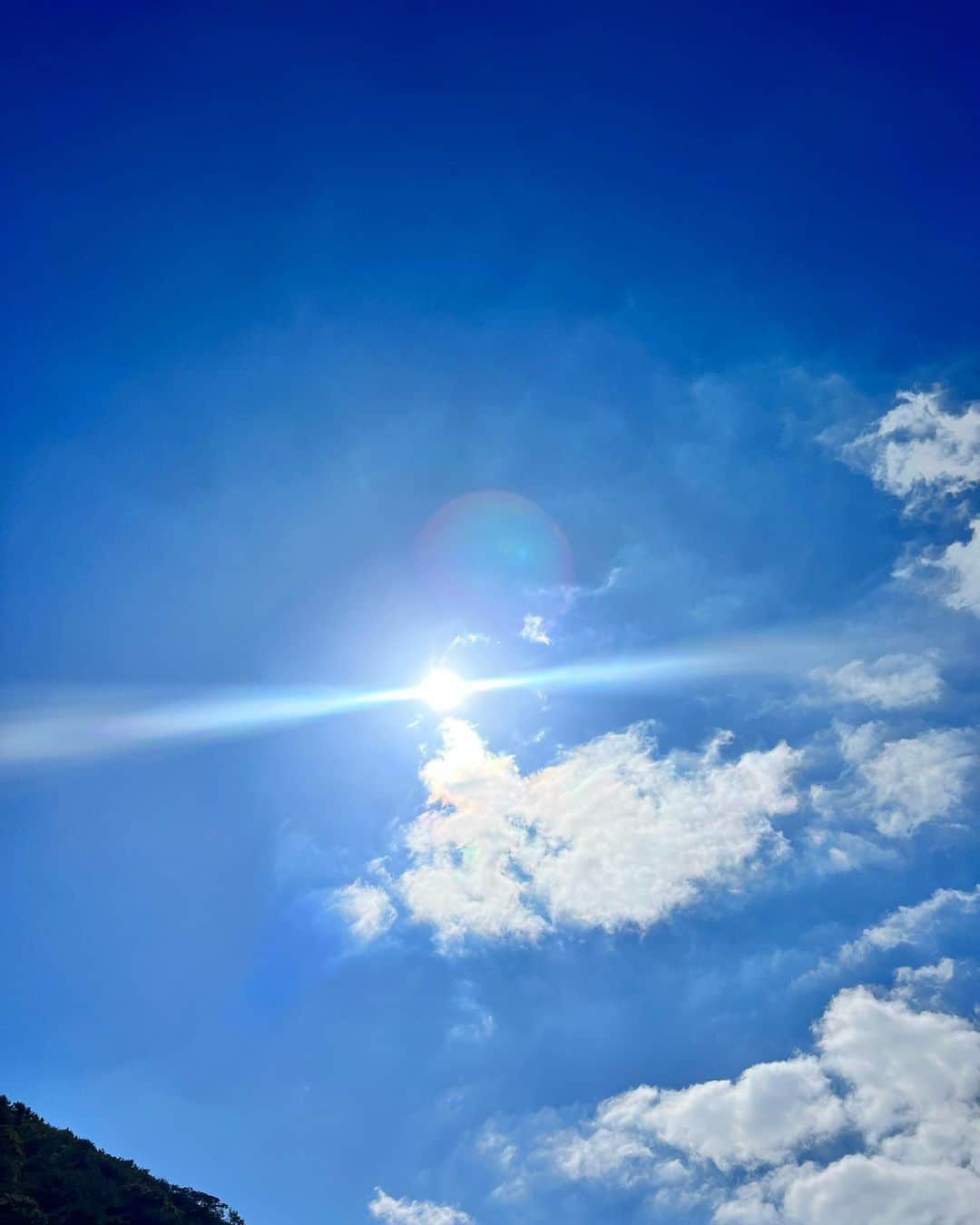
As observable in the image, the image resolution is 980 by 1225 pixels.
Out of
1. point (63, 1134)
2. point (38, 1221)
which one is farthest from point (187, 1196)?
point (38, 1221)

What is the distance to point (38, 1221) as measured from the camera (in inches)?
1319

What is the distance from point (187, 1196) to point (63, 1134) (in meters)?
8.41

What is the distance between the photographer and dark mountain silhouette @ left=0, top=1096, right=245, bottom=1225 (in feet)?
116

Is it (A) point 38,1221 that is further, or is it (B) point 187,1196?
(B) point 187,1196

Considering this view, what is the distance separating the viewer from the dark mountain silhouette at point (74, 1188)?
35.3 metres

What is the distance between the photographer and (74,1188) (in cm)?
3744

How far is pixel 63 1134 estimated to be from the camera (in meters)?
43.1

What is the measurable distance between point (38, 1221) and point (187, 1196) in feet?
37.0

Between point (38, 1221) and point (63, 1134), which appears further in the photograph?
point (63, 1134)

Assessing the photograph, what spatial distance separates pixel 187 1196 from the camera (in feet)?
139

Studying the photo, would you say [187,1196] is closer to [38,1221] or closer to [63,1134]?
[63,1134]

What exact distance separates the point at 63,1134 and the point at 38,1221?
11.0 meters
